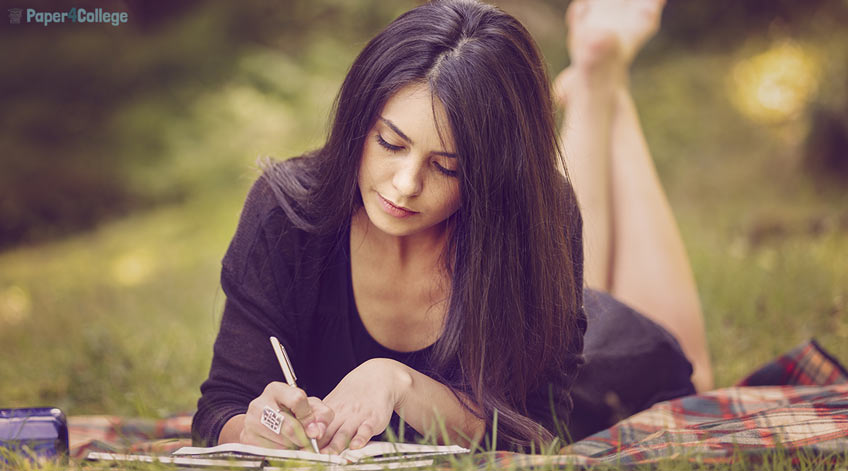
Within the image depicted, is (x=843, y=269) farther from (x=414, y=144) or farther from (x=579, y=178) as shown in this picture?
(x=414, y=144)

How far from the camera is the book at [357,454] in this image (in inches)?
52.0

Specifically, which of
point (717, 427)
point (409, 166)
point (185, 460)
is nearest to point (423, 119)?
point (409, 166)

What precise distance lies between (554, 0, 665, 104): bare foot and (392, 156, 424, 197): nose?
119 cm

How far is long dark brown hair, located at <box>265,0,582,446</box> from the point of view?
4.81ft

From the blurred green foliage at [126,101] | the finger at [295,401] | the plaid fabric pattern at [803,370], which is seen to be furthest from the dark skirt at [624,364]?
the blurred green foliage at [126,101]

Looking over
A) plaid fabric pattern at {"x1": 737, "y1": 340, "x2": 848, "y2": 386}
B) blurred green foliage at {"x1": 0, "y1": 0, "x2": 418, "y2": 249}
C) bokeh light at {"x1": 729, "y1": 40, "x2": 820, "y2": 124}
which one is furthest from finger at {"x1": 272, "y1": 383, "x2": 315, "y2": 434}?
bokeh light at {"x1": 729, "y1": 40, "x2": 820, "y2": 124}

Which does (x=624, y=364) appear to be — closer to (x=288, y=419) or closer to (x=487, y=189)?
(x=487, y=189)

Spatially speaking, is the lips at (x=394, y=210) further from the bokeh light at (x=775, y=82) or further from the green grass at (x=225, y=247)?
the bokeh light at (x=775, y=82)

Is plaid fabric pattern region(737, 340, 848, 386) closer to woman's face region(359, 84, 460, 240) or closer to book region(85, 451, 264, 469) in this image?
woman's face region(359, 84, 460, 240)

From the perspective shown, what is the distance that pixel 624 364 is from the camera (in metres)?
2.29

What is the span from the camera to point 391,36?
4.99 ft

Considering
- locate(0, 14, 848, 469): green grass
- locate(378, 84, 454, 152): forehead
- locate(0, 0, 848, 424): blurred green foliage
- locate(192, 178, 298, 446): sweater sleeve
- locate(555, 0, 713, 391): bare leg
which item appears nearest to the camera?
locate(378, 84, 454, 152): forehead

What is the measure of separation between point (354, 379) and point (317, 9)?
A: 574 cm

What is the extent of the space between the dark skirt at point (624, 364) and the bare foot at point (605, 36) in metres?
0.71
